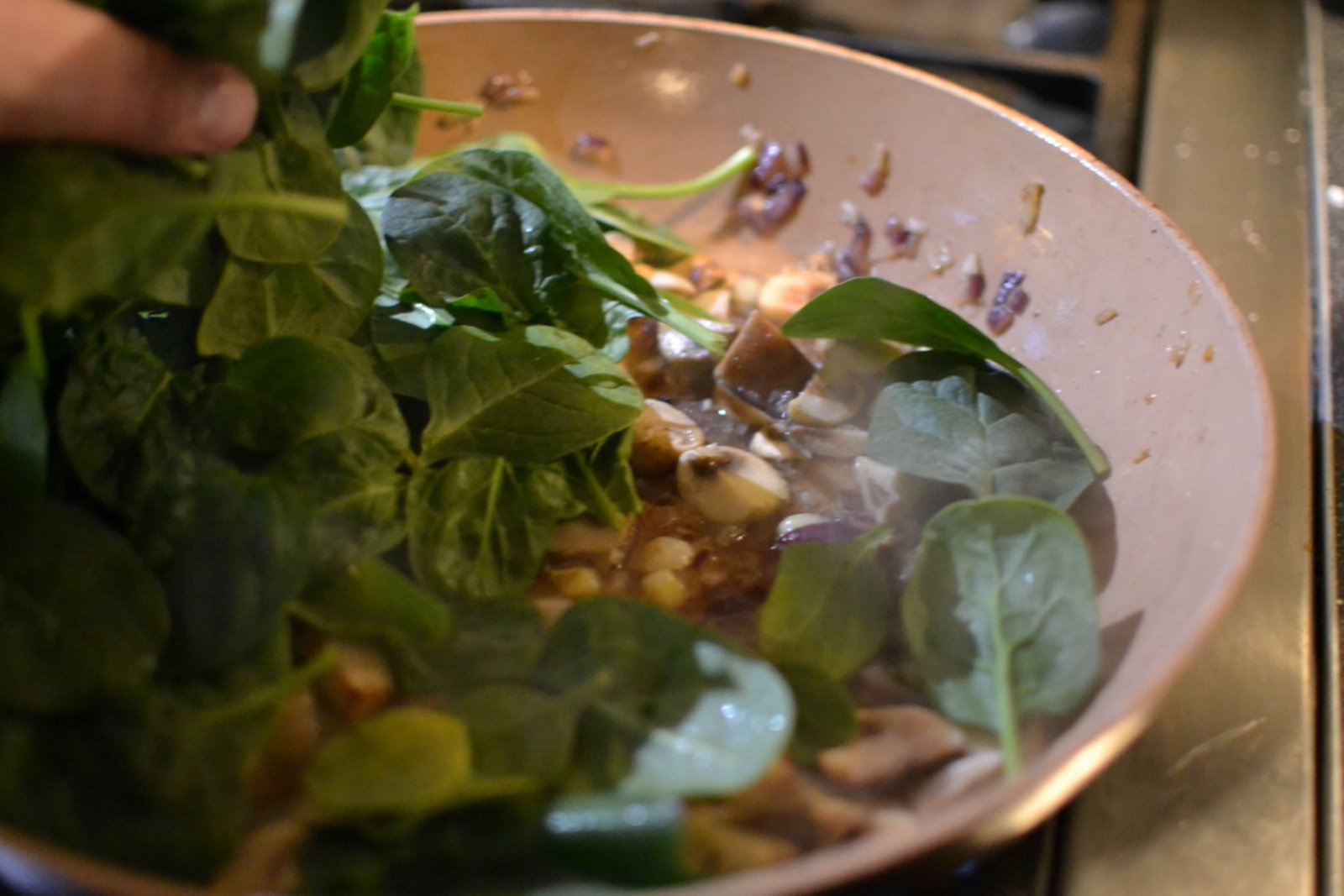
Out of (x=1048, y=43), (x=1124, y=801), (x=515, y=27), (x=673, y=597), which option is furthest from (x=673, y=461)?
(x=1048, y=43)

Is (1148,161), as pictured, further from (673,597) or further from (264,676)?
(264,676)

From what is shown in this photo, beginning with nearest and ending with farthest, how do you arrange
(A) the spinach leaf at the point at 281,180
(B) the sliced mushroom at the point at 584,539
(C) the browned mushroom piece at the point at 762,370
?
(A) the spinach leaf at the point at 281,180
(B) the sliced mushroom at the point at 584,539
(C) the browned mushroom piece at the point at 762,370

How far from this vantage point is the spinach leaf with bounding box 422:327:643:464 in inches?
21.8

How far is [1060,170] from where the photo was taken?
26.3 inches

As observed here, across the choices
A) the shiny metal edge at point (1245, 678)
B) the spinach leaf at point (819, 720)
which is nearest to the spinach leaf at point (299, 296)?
the spinach leaf at point (819, 720)

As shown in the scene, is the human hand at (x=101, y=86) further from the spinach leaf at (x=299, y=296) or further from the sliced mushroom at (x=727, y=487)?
the sliced mushroom at (x=727, y=487)

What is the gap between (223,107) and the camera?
0.42 m

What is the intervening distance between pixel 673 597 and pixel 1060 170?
385 mm

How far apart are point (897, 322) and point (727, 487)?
0.47 feet

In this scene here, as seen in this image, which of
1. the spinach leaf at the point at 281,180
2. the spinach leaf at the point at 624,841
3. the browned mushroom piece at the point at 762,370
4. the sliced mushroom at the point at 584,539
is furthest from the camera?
the browned mushroom piece at the point at 762,370

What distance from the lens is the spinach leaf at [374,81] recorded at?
561mm

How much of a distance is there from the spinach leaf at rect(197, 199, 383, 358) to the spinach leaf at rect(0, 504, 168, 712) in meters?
0.12

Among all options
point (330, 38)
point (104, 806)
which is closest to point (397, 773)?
point (104, 806)

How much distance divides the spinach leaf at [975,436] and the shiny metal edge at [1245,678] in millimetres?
133
